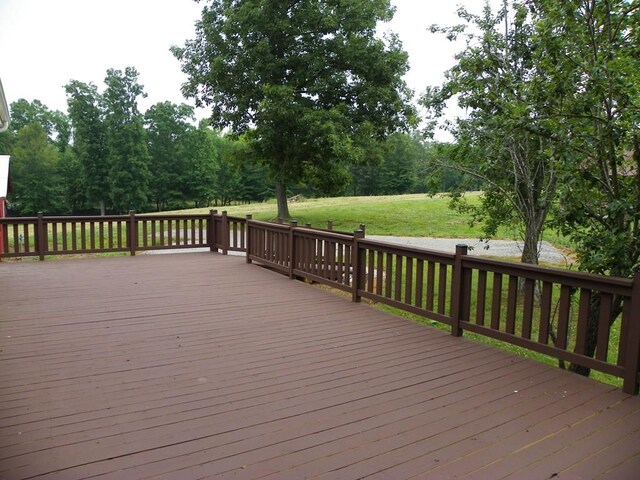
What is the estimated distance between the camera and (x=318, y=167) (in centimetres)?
1950

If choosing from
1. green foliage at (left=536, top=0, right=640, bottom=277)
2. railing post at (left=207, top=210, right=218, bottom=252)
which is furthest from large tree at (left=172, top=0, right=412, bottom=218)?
green foliage at (left=536, top=0, right=640, bottom=277)

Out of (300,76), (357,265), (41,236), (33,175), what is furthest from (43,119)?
(357,265)

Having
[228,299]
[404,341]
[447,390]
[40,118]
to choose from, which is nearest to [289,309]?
[228,299]

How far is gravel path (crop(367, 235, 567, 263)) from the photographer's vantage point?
1294 centimetres

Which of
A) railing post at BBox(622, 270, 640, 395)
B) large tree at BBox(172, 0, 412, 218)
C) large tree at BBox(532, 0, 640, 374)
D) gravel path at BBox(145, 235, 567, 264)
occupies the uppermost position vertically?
large tree at BBox(172, 0, 412, 218)

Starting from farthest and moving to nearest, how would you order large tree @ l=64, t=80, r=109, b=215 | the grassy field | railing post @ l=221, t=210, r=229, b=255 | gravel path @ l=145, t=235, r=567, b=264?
1. large tree @ l=64, t=80, r=109, b=215
2. the grassy field
3. gravel path @ l=145, t=235, r=567, b=264
4. railing post @ l=221, t=210, r=229, b=255

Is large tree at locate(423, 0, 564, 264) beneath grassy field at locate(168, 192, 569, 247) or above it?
above

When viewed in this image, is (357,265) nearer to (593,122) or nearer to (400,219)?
(593,122)

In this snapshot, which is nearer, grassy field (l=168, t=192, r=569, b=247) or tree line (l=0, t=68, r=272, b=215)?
grassy field (l=168, t=192, r=569, b=247)

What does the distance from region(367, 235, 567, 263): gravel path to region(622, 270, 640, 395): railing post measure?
904cm

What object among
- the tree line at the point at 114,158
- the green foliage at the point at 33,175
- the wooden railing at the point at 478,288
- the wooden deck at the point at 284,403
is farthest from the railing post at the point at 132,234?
the green foliage at the point at 33,175

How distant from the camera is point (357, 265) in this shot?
5.47 meters

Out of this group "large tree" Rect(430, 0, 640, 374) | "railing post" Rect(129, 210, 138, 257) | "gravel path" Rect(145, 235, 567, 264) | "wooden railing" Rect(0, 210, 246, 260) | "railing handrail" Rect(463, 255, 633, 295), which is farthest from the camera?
"gravel path" Rect(145, 235, 567, 264)

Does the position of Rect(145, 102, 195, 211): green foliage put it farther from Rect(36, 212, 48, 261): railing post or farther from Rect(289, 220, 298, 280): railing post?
Rect(289, 220, 298, 280): railing post
